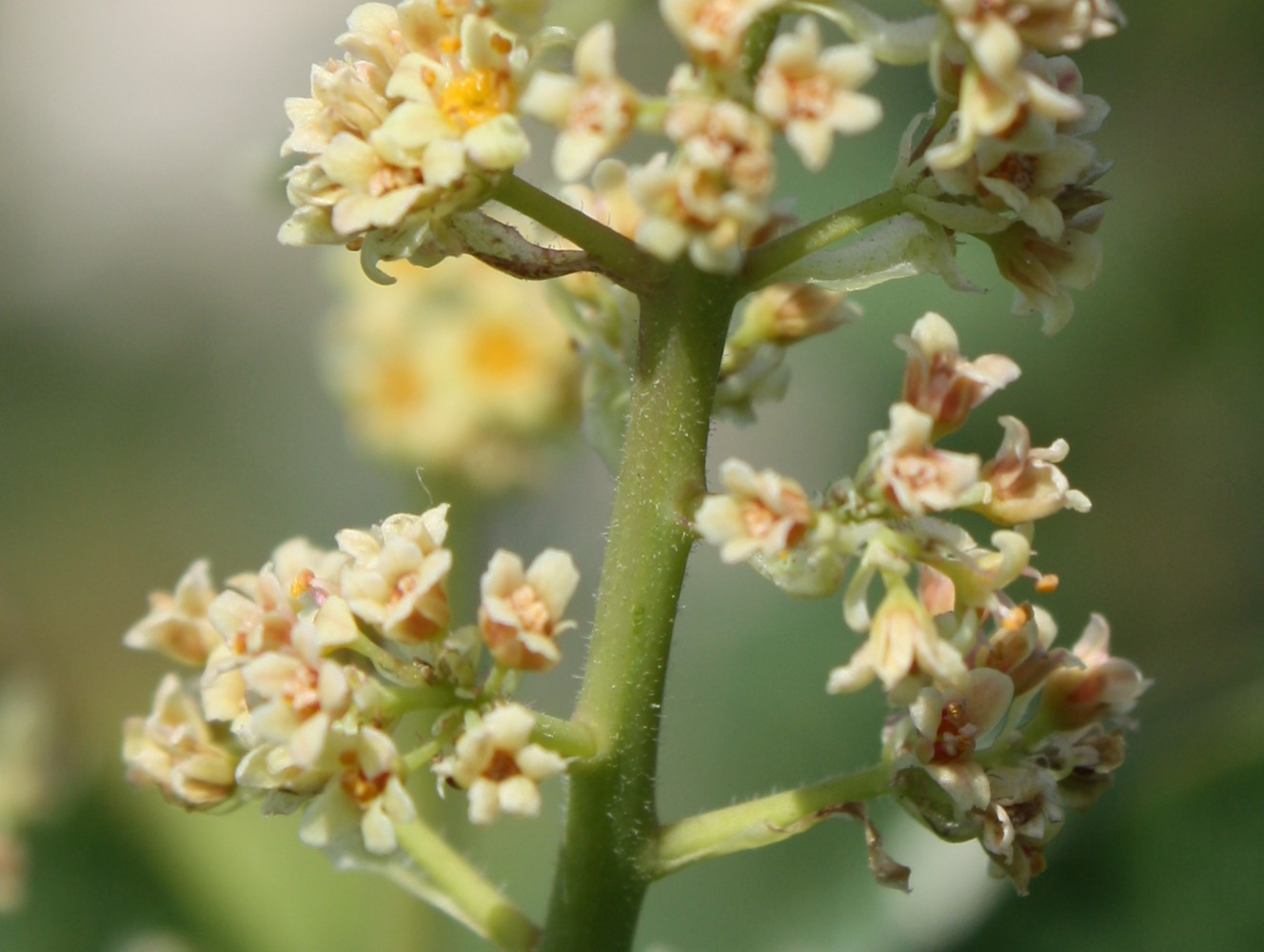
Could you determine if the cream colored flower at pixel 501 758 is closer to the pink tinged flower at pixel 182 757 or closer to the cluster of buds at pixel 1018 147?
the pink tinged flower at pixel 182 757

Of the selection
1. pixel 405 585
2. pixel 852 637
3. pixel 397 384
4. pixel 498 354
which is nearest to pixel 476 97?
pixel 405 585

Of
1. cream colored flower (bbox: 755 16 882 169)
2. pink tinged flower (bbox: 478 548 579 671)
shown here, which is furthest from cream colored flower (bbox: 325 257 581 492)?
cream colored flower (bbox: 755 16 882 169)

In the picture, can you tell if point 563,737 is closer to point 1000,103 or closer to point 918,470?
point 918,470

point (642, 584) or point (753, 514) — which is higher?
point (753, 514)

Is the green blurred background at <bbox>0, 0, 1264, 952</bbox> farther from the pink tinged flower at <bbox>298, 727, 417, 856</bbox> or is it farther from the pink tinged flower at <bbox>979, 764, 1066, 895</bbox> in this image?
the pink tinged flower at <bbox>298, 727, 417, 856</bbox>

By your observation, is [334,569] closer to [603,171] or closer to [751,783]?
[603,171]

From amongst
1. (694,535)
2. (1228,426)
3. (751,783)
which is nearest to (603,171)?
(694,535)
